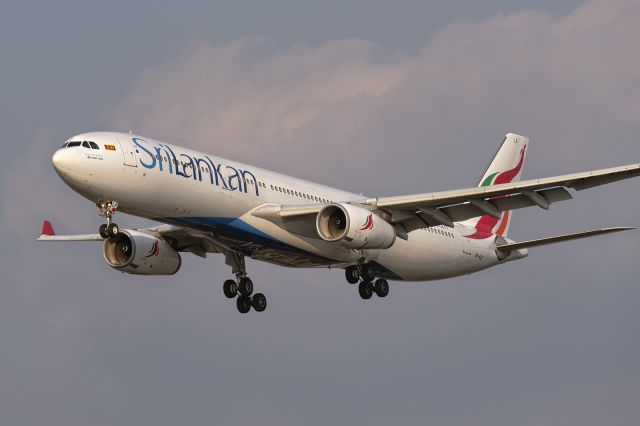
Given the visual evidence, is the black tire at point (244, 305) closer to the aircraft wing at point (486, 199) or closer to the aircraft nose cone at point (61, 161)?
the aircraft wing at point (486, 199)

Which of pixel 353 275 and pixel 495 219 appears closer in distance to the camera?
pixel 353 275

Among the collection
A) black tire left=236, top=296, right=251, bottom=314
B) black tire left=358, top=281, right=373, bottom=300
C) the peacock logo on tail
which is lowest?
black tire left=236, top=296, right=251, bottom=314

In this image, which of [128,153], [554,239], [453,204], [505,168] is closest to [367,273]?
[453,204]

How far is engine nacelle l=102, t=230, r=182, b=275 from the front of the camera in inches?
2323

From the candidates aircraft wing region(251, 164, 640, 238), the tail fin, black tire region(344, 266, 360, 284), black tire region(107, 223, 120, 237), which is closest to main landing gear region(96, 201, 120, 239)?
black tire region(107, 223, 120, 237)

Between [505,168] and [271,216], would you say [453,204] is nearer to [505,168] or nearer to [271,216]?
[271,216]

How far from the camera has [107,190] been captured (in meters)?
50.5

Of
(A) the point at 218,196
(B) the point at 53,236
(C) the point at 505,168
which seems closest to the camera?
(A) the point at 218,196

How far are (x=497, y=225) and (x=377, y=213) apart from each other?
43.3 feet

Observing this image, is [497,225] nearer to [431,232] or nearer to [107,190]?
[431,232]

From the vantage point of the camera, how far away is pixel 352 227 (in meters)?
54.0

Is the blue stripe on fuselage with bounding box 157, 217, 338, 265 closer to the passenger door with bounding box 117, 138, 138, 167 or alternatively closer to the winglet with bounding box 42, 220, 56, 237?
the passenger door with bounding box 117, 138, 138, 167

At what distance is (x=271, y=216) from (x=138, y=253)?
722 cm

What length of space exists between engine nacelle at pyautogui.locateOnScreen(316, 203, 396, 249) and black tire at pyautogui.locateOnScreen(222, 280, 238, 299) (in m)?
7.61
